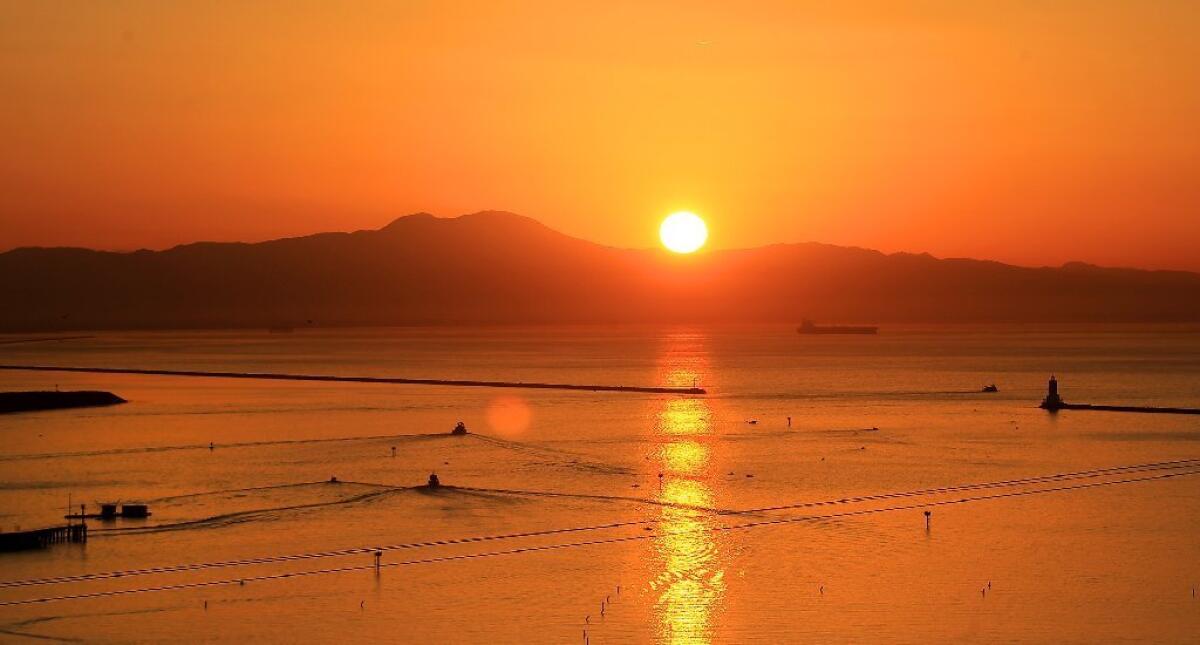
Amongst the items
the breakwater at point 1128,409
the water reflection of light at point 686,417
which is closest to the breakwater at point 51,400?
the water reflection of light at point 686,417

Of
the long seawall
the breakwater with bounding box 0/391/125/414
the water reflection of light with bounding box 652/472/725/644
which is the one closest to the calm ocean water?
the water reflection of light with bounding box 652/472/725/644

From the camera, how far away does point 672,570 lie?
30188mm

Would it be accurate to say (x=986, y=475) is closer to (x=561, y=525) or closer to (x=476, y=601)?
(x=561, y=525)

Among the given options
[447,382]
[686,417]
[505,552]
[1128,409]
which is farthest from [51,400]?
[1128,409]

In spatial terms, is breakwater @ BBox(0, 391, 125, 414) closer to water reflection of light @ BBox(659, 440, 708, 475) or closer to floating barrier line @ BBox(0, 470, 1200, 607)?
water reflection of light @ BBox(659, 440, 708, 475)

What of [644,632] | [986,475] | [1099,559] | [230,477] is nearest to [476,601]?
[644,632]

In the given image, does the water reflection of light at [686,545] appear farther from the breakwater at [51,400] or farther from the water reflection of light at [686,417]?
the breakwater at [51,400]

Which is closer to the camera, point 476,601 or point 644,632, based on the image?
point 644,632

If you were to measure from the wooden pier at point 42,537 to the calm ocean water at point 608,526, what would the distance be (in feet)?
1.82

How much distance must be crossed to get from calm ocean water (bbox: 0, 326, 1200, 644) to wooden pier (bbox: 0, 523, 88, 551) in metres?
0.56

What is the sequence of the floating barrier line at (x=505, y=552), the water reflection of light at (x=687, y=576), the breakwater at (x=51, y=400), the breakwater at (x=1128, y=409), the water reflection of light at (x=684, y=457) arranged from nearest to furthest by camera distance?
the water reflection of light at (x=687, y=576), the floating barrier line at (x=505, y=552), the water reflection of light at (x=684, y=457), the breakwater at (x=1128, y=409), the breakwater at (x=51, y=400)

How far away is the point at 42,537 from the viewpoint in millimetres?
32812

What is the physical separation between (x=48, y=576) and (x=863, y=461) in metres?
33.4

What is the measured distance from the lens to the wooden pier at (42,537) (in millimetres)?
32250
